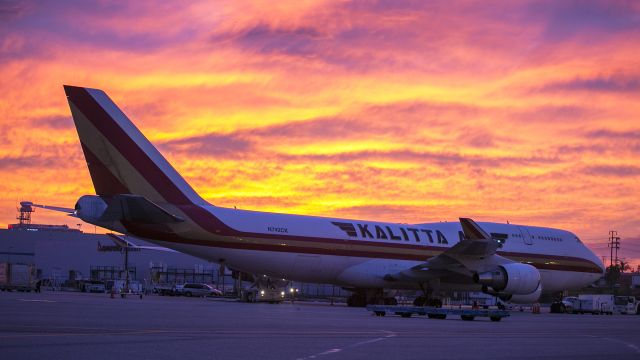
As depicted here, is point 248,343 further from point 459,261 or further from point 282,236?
point 459,261

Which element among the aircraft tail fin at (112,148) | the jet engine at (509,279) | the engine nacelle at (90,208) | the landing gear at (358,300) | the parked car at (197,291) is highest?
the aircraft tail fin at (112,148)

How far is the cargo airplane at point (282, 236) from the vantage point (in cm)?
3369

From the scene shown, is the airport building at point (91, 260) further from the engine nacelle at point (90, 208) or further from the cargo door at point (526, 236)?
the engine nacelle at point (90, 208)

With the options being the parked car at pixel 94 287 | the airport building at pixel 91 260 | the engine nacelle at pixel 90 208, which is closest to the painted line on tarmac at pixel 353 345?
the engine nacelle at pixel 90 208

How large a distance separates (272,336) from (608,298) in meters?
43.6

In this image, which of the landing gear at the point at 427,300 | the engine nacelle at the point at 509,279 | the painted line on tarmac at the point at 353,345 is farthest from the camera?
the landing gear at the point at 427,300

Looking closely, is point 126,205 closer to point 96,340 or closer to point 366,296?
point 366,296

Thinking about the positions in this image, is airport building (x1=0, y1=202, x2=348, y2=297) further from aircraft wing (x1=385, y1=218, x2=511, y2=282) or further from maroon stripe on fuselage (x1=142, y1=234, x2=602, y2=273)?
aircraft wing (x1=385, y1=218, x2=511, y2=282)

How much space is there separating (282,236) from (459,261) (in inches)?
344

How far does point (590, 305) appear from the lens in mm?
52031

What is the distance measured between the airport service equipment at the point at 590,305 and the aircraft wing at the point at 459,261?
44.0 feet

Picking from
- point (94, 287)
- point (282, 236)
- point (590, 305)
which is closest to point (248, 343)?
point (282, 236)

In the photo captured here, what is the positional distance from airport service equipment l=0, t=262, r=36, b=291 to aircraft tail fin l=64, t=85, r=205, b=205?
3303cm

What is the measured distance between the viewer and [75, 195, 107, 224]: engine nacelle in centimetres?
3244
